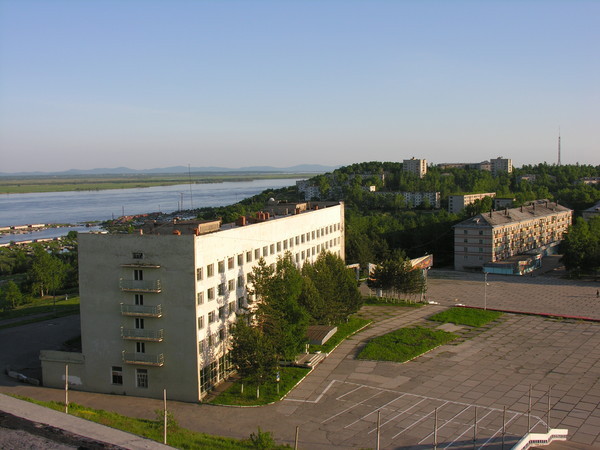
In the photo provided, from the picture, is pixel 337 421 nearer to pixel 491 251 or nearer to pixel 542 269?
pixel 491 251

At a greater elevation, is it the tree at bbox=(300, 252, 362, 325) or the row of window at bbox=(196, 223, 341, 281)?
the row of window at bbox=(196, 223, 341, 281)

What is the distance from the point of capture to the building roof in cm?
7188

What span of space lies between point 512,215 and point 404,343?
48.4 metres

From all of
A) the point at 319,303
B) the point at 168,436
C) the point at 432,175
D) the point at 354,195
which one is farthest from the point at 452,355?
the point at 432,175

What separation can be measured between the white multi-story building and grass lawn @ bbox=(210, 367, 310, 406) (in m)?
1.16

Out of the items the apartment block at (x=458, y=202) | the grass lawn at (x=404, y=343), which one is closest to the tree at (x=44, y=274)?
the grass lawn at (x=404, y=343)

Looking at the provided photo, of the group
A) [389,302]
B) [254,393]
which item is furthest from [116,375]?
[389,302]

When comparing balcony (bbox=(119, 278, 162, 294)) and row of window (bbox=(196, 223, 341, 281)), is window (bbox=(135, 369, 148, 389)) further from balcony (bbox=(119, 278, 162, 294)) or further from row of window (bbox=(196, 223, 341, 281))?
row of window (bbox=(196, 223, 341, 281))

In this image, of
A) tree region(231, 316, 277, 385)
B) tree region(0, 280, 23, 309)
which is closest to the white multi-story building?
tree region(231, 316, 277, 385)

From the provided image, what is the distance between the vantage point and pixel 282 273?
35250 mm

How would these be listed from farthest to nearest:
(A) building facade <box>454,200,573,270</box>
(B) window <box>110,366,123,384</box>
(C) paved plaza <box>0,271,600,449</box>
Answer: (A) building facade <box>454,200,573,270</box>, (B) window <box>110,366,123,384</box>, (C) paved plaza <box>0,271,600,449</box>

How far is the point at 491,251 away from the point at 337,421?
2025 inches

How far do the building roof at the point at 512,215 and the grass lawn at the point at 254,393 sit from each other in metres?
47.8

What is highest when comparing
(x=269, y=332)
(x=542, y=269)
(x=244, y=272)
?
(x=244, y=272)
